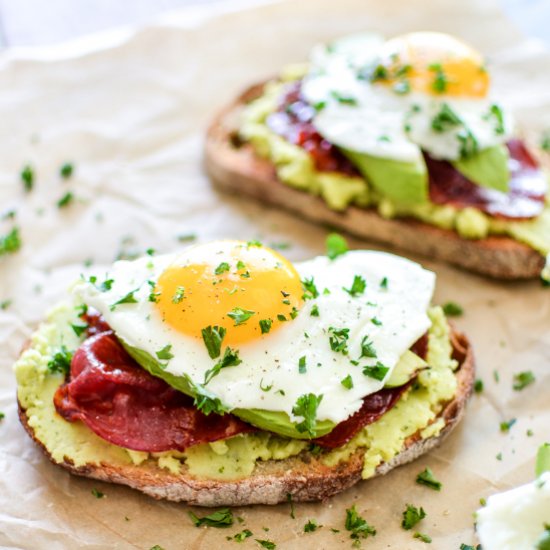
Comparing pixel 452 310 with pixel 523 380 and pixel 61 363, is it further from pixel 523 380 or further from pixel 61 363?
pixel 61 363

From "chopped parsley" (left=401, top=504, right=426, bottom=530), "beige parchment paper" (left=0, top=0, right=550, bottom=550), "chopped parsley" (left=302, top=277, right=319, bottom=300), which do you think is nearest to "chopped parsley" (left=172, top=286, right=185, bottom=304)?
"chopped parsley" (left=302, top=277, right=319, bottom=300)

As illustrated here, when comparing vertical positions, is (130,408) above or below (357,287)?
below

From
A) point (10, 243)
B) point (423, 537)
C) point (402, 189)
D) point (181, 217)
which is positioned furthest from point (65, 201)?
point (423, 537)

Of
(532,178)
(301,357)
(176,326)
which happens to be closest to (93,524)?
(176,326)

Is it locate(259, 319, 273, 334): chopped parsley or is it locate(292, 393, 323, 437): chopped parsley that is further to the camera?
locate(259, 319, 273, 334): chopped parsley

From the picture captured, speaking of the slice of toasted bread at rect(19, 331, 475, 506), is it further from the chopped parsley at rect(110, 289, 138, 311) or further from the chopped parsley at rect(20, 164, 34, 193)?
the chopped parsley at rect(20, 164, 34, 193)

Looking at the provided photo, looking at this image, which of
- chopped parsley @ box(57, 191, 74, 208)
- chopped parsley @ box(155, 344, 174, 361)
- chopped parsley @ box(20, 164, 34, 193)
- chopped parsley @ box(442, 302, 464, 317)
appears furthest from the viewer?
chopped parsley @ box(20, 164, 34, 193)
